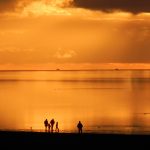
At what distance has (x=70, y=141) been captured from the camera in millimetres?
32750

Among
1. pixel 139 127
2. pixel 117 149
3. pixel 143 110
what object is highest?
pixel 143 110

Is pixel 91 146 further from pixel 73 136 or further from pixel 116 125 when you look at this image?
pixel 116 125

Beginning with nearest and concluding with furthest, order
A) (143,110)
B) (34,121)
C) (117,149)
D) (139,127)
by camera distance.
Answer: (117,149)
(139,127)
(34,121)
(143,110)

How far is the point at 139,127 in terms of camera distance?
2611 inches

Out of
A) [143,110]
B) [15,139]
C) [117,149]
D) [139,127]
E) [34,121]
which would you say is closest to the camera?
[117,149]

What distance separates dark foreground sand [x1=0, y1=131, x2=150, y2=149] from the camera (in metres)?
31.4

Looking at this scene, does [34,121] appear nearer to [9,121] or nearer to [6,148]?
[9,121]

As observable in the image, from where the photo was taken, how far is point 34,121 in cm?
7538

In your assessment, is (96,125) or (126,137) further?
(96,125)

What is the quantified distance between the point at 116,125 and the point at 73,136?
110 feet

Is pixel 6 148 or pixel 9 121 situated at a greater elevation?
pixel 9 121

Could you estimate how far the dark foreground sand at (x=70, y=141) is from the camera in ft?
103

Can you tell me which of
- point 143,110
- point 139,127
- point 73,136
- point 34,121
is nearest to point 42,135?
point 73,136

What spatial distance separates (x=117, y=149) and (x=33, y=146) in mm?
5979
